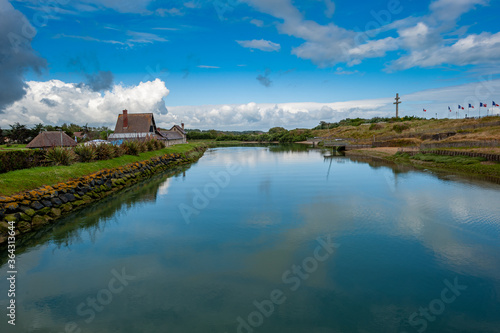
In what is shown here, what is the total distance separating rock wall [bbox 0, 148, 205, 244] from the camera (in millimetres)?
11285

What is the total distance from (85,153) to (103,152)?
1912 millimetres

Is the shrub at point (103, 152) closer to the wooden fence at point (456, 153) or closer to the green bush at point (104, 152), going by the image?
the green bush at point (104, 152)

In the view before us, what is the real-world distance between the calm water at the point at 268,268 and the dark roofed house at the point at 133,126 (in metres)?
36.6

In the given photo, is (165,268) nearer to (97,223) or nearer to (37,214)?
(97,223)

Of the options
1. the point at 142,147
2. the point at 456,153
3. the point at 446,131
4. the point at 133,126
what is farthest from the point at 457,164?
the point at 133,126

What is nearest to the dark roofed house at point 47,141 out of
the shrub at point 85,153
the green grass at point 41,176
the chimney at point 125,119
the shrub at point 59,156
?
the chimney at point 125,119

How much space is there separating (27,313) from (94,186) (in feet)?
40.4

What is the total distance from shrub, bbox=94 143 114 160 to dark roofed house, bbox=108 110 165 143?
25.7m

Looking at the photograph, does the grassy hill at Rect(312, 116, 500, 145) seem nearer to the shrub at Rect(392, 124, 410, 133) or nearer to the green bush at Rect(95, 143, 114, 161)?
the shrub at Rect(392, 124, 410, 133)

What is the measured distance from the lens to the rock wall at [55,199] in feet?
37.0

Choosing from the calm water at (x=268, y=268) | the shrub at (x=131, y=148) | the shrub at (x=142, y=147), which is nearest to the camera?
the calm water at (x=268, y=268)

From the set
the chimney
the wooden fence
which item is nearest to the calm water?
the wooden fence

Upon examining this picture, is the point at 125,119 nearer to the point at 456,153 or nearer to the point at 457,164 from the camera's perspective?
the point at 456,153

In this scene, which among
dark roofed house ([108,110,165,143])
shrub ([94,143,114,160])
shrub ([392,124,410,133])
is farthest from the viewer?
shrub ([392,124,410,133])
